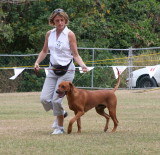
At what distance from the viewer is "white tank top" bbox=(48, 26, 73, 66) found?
887cm

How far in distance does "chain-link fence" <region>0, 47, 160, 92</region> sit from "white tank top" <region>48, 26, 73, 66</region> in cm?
1224

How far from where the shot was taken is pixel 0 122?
11.1 m

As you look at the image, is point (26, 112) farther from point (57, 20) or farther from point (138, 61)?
point (138, 61)

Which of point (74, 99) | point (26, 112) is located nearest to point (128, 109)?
point (26, 112)

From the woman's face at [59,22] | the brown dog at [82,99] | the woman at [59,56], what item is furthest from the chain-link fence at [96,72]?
the woman's face at [59,22]

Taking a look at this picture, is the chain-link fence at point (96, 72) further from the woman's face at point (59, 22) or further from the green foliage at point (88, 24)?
the woman's face at point (59, 22)

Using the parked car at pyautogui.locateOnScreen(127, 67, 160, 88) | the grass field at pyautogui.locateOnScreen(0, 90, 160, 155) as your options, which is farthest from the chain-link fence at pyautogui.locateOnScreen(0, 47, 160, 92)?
the grass field at pyautogui.locateOnScreen(0, 90, 160, 155)

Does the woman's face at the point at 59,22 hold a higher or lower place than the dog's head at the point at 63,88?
higher

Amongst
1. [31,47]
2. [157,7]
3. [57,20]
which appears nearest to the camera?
[57,20]

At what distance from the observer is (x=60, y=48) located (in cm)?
887

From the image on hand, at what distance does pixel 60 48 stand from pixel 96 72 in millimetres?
13357

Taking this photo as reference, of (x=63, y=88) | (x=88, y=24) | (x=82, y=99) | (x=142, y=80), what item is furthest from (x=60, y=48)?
(x=88, y=24)

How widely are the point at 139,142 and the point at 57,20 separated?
7.80ft

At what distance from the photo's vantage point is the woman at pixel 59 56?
8.87 meters
